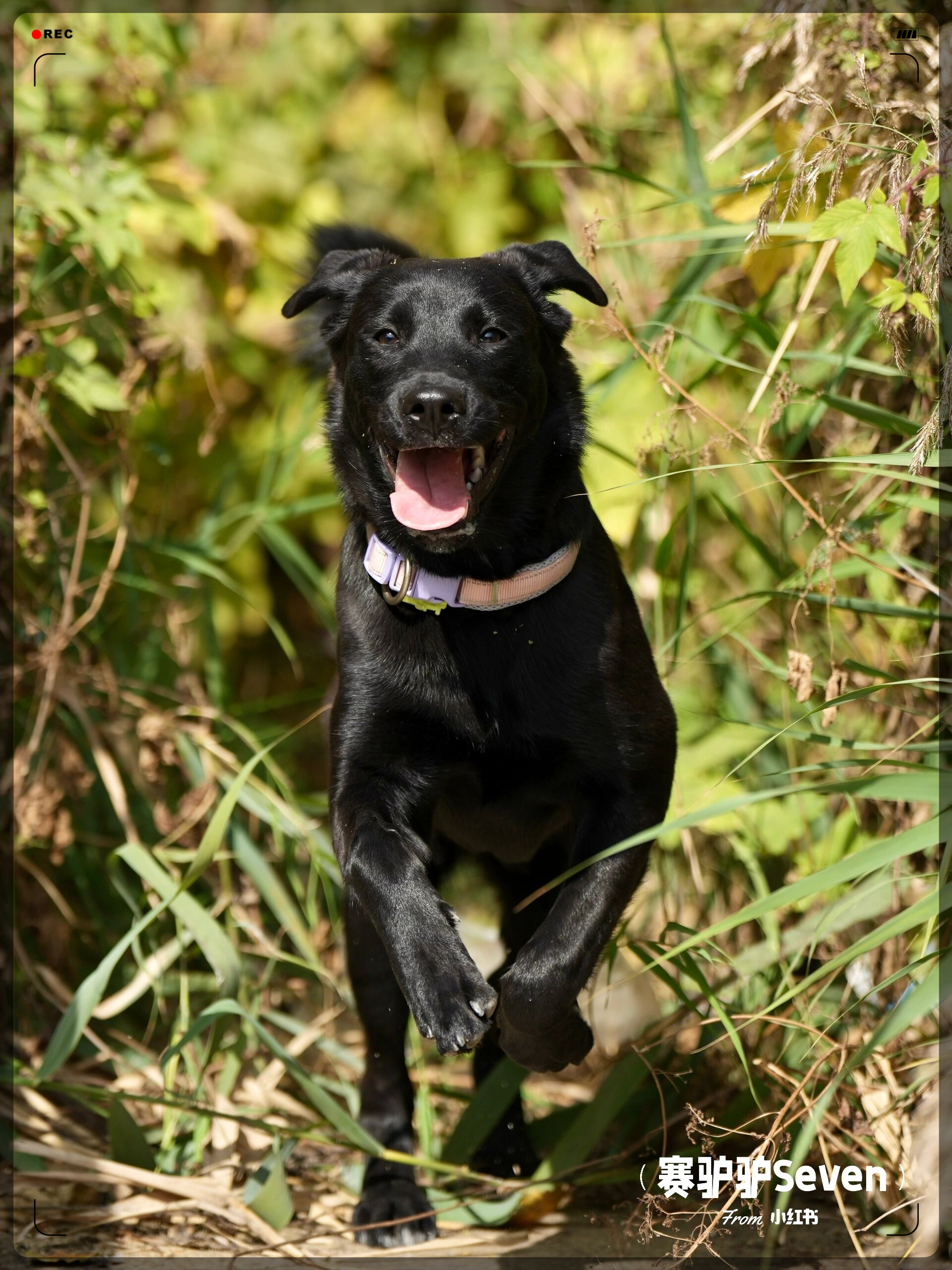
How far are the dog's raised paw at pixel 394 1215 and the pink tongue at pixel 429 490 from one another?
1.27 meters

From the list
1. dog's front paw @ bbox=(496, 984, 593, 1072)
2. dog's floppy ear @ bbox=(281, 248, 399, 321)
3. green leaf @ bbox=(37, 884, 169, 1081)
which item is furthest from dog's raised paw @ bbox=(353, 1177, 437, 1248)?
dog's floppy ear @ bbox=(281, 248, 399, 321)

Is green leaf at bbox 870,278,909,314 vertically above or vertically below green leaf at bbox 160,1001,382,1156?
above

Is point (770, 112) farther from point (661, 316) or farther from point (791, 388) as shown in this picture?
point (791, 388)

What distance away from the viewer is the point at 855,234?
2061 millimetres

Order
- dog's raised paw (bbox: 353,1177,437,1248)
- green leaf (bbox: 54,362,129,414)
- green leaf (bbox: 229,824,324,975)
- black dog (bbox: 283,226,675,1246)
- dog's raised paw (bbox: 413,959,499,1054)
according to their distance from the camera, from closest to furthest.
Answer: dog's raised paw (bbox: 413,959,499,1054) < black dog (bbox: 283,226,675,1246) < dog's raised paw (bbox: 353,1177,437,1248) < green leaf (bbox: 229,824,324,975) < green leaf (bbox: 54,362,129,414)

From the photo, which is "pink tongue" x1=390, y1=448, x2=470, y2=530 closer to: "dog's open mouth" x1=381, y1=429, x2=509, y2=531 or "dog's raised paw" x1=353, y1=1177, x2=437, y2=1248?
"dog's open mouth" x1=381, y1=429, x2=509, y2=531

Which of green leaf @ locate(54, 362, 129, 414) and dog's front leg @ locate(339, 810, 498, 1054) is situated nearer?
dog's front leg @ locate(339, 810, 498, 1054)

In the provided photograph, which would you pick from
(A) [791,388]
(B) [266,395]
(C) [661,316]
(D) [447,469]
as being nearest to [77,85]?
(B) [266,395]

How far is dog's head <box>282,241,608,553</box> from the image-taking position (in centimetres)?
227

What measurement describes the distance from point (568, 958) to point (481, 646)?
57 cm

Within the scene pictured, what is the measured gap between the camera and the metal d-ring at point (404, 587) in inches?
93.9

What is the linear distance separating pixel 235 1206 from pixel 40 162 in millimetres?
2463

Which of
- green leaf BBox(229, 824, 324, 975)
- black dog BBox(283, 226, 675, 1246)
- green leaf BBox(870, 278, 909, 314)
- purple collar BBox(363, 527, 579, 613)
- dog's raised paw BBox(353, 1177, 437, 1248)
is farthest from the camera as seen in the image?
green leaf BBox(229, 824, 324, 975)

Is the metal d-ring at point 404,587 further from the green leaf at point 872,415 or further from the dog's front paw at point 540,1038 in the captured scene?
the green leaf at point 872,415
